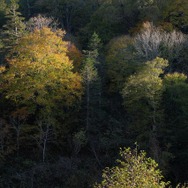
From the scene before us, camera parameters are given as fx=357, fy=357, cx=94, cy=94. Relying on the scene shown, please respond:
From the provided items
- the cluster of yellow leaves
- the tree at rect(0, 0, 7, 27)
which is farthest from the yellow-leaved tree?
the tree at rect(0, 0, 7, 27)

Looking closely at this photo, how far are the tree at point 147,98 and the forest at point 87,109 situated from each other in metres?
0.08

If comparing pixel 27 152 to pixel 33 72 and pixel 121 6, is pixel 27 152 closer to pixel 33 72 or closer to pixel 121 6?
pixel 33 72

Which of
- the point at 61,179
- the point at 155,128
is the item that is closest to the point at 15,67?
the point at 61,179

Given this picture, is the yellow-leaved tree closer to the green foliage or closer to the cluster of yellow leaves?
the cluster of yellow leaves

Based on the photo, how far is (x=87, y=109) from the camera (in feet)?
111

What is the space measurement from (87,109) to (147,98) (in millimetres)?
6874

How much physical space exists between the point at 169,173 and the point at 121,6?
91.1 ft

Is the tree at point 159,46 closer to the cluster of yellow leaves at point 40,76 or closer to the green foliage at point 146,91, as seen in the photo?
the green foliage at point 146,91

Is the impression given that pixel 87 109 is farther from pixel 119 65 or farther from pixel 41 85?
pixel 119 65

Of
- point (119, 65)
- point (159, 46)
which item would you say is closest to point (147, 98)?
point (119, 65)

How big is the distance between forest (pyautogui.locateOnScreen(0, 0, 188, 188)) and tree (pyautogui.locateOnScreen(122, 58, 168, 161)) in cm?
8

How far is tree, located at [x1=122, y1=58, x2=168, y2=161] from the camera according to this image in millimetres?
28641

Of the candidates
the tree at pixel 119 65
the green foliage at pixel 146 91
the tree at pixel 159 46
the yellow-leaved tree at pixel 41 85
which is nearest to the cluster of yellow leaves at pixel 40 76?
the yellow-leaved tree at pixel 41 85

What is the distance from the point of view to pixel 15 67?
32312 millimetres
